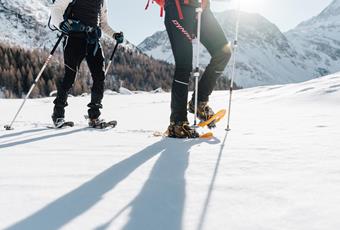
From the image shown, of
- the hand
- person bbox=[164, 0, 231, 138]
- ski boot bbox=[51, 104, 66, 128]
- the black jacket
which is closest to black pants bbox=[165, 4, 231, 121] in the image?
person bbox=[164, 0, 231, 138]

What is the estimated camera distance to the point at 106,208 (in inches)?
75.2

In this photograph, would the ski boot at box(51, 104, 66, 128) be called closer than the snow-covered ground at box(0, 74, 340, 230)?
No

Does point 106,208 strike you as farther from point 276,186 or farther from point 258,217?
point 276,186

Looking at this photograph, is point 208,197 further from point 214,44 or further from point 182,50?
point 214,44

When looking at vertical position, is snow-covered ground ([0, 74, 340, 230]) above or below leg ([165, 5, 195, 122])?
below

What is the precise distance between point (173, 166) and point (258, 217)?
110 cm

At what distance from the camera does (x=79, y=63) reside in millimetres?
5727

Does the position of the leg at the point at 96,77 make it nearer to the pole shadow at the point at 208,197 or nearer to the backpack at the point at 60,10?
the backpack at the point at 60,10

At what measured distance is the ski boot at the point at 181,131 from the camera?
4.35m

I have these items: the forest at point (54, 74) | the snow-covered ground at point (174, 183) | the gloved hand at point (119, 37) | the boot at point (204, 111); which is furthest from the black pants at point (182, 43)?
the forest at point (54, 74)

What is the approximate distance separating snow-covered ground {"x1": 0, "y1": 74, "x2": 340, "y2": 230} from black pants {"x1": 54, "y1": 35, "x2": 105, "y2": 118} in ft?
6.16

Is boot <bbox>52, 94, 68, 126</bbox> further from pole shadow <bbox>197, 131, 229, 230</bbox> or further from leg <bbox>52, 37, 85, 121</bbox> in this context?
pole shadow <bbox>197, 131, 229, 230</bbox>

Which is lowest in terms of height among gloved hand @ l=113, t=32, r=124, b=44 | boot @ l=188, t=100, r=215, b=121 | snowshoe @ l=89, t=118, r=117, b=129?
snowshoe @ l=89, t=118, r=117, b=129

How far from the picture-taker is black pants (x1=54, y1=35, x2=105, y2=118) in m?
5.62
